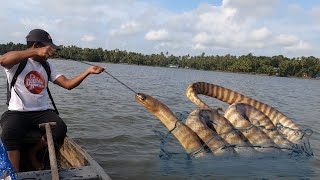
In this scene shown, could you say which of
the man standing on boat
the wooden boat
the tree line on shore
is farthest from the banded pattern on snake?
the tree line on shore

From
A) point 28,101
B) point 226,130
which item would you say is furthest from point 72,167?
point 226,130

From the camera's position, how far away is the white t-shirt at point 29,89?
19.5 ft

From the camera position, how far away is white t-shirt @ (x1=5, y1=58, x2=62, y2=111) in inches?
234

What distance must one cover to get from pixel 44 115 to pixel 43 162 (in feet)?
3.98

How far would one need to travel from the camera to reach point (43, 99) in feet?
20.5

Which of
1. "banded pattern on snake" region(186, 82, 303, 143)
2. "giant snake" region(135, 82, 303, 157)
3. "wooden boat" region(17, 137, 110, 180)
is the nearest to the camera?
"wooden boat" region(17, 137, 110, 180)

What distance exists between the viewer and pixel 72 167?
5.24 metres

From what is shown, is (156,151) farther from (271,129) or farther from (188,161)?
(271,129)

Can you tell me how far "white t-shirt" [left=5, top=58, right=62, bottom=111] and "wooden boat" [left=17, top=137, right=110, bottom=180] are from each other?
0.98m

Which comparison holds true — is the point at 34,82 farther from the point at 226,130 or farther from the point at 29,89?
the point at 226,130

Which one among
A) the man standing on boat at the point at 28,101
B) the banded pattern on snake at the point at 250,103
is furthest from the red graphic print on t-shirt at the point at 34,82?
the banded pattern on snake at the point at 250,103

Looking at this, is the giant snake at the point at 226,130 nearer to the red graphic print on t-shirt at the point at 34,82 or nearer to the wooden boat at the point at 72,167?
the wooden boat at the point at 72,167

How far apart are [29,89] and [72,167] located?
161 centimetres

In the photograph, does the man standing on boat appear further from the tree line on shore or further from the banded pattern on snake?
the tree line on shore
